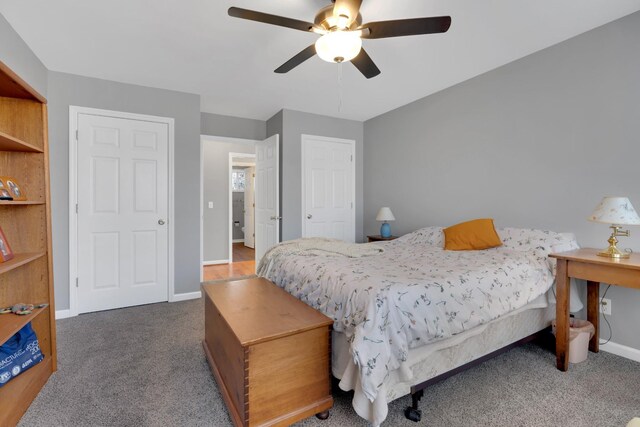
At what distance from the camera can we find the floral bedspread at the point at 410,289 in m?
1.39

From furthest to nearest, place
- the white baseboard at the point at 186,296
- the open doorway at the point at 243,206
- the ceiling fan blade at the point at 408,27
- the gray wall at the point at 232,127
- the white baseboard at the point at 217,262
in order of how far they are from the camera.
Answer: the open doorway at the point at 243,206 → the white baseboard at the point at 217,262 → the gray wall at the point at 232,127 → the white baseboard at the point at 186,296 → the ceiling fan blade at the point at 408,27

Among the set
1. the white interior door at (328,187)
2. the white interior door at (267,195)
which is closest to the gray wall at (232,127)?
the white interior door at (267,195)

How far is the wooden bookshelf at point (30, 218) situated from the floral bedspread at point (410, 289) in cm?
149

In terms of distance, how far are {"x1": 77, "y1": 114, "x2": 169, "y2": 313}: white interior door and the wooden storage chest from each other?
2033mm

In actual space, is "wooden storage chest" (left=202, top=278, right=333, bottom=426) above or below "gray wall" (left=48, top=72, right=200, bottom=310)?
below

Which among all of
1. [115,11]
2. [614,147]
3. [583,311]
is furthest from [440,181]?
[115,11]

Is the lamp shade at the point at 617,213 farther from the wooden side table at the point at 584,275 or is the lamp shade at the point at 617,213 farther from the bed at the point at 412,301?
the bed at the point at 412,301

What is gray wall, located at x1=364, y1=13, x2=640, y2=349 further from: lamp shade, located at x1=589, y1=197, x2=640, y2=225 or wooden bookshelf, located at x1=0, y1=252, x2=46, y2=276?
wooden bookshelf, located at x1=0, y1=252, x2=46, y2=276

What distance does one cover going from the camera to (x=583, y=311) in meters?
2.41

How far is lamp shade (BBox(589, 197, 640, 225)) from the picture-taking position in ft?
6.10

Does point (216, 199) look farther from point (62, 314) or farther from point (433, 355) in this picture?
point (433, 355)

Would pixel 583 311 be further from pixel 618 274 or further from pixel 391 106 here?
pixel 391 106

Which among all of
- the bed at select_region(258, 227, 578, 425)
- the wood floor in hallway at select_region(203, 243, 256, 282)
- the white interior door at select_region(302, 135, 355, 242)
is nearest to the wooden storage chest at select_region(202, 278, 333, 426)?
the bed at select_region(258, 227, 578, 425)

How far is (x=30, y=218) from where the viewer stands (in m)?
1.94
